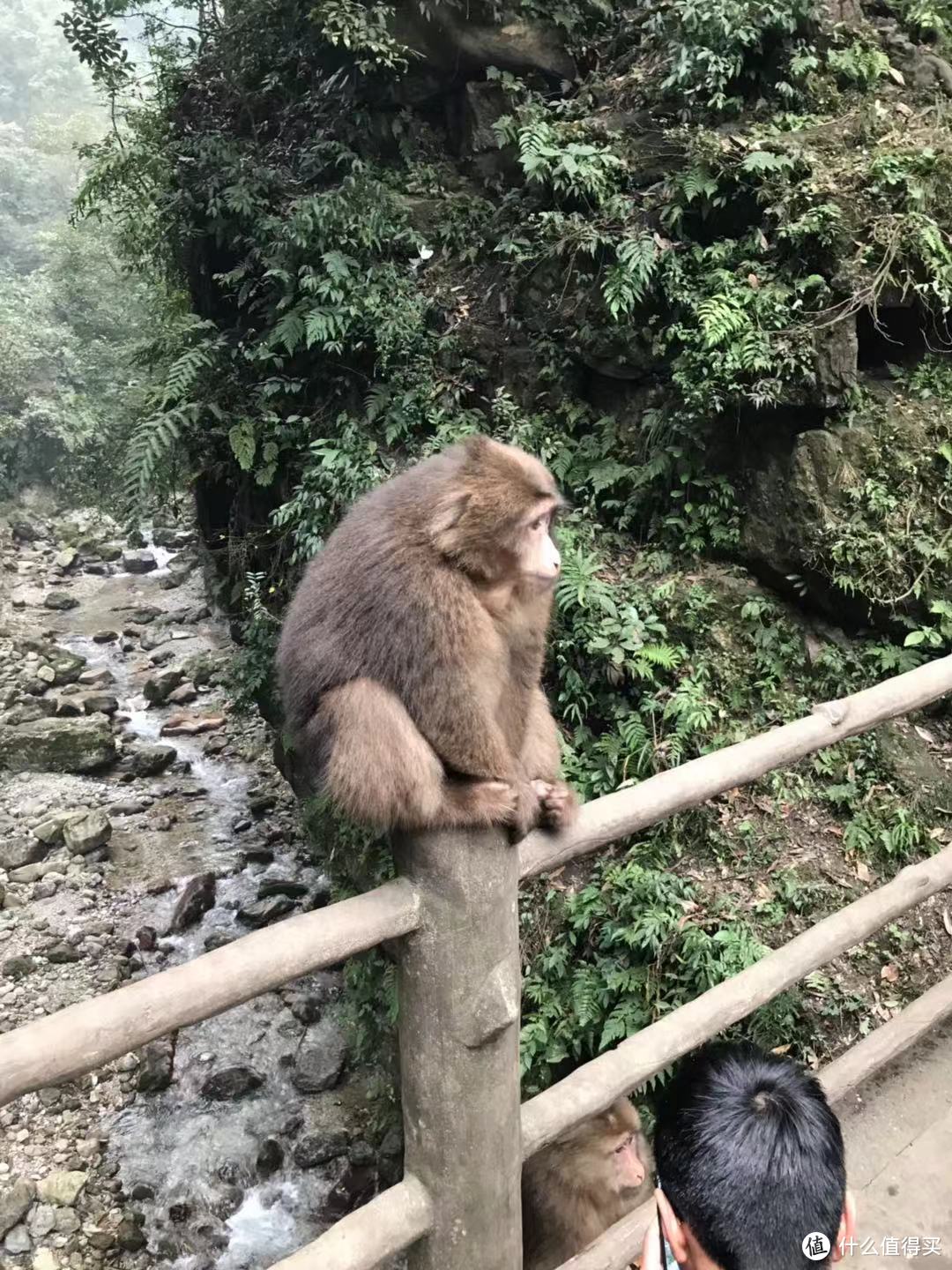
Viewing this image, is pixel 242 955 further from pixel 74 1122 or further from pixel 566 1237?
pixel 74 1122

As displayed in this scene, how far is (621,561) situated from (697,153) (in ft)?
8.22

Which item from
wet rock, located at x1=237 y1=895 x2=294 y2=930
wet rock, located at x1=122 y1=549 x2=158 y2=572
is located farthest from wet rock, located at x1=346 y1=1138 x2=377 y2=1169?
wet rock, located at x1=122 y1=549 x2=158 y2=572

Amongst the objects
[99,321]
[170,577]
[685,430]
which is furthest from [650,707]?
[99,321]

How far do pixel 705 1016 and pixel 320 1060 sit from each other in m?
4.46

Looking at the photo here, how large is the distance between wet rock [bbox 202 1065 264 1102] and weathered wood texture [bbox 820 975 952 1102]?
172 inches

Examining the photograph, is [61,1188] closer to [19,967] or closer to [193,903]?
[19,967]

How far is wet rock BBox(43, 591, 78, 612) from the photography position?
1328 cm

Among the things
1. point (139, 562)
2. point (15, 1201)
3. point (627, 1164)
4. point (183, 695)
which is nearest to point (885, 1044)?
point (627, 1164)

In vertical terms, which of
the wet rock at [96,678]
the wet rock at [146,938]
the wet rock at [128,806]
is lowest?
the wet rock at [146,938]

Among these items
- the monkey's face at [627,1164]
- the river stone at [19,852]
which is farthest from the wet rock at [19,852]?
the monkey's face at [627,1164]

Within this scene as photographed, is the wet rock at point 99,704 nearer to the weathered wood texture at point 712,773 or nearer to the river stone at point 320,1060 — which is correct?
the river stone at point 320,1060

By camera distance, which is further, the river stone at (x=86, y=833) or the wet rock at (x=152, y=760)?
the wet rock at (x=152, y=760)

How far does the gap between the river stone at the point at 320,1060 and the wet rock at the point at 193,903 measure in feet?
5.06

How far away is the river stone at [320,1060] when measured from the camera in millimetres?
5668
